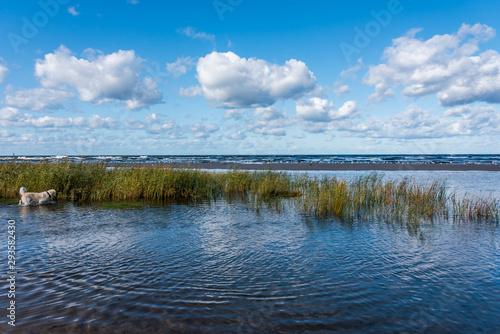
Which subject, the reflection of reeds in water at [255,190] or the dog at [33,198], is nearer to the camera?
the reflection of reeds in water at [255,190]

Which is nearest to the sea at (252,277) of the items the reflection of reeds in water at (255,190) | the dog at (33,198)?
the reflection of reeds in water at (255,190)

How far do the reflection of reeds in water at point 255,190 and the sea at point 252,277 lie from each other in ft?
6.17

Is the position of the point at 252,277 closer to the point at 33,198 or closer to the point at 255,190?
the point at 255,190

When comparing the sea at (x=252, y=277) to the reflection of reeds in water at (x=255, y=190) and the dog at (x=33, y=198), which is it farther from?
the dog at (x=33, y=198)

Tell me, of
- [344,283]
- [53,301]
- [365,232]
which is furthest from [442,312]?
[53,301]

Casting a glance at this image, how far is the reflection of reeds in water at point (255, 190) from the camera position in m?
12.7

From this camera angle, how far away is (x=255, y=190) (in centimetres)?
1933

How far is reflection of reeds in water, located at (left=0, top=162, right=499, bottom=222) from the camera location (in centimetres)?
1270

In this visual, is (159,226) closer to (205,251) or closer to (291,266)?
(205,251)

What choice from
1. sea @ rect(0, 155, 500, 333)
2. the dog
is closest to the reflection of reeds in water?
the dog

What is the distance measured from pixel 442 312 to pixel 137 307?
4905mm

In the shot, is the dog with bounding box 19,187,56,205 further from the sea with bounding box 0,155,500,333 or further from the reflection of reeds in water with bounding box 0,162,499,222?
the sea with bounding box 0,155,500,333

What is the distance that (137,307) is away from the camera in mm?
4977

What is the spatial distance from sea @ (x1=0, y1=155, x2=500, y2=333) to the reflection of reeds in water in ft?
6.17
